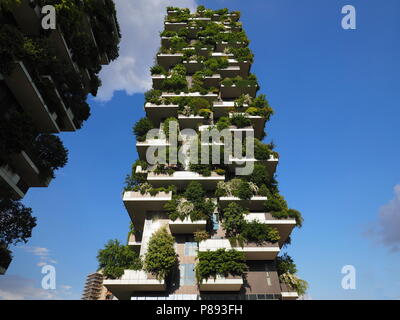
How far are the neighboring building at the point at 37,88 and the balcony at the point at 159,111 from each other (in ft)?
35.7

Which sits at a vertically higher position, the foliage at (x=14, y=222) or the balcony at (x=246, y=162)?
the balcony at (x=246, y=162)

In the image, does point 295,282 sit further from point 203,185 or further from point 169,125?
point 169,125

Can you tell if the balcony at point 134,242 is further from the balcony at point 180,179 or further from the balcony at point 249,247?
the balcony at point 249,247

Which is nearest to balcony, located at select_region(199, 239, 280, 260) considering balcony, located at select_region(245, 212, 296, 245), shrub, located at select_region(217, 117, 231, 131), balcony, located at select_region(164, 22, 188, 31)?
balcony, located at select_region(245, 212, 296, 245)

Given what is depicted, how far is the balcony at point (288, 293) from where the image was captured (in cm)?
2550

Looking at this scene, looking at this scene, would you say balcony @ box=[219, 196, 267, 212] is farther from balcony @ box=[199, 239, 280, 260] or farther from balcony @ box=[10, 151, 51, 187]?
balcony @ box=[10, 151, 51, 187]

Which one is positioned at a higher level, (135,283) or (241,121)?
(241,121)

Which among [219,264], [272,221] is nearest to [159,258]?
[219,264]

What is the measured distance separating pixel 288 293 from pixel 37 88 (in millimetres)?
28141

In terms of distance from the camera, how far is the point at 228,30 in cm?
5231

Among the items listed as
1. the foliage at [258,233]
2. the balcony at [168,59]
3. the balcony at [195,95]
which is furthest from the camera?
the balcony at [168,59]

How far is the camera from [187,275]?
25.8 metres

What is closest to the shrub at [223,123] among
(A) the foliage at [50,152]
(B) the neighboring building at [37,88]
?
(B) the neighboring building at [37,88]
